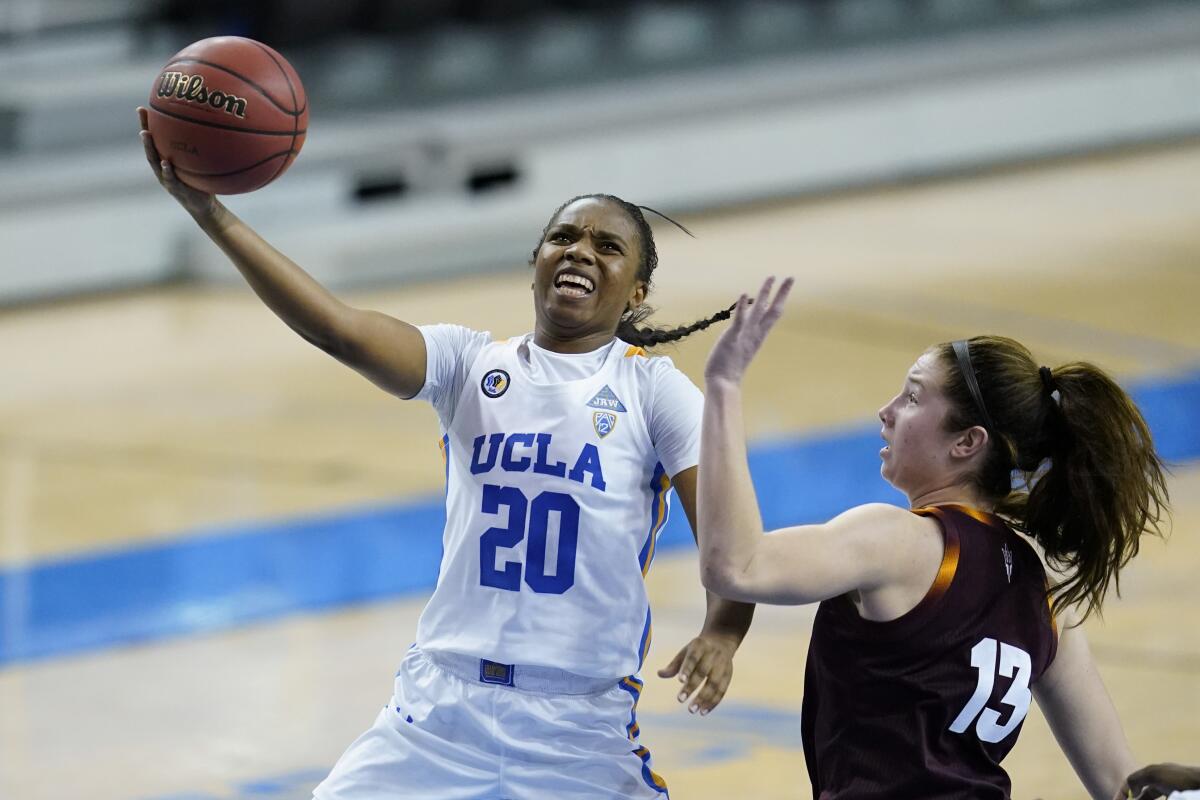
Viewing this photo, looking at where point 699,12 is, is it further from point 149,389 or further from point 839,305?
point 149,389

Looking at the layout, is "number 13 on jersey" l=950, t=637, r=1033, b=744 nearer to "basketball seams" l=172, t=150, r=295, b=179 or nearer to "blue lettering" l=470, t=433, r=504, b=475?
"blue lettering" l=470, t=433, r=504, b=475

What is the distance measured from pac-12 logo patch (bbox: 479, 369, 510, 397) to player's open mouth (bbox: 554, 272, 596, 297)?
0.18 m

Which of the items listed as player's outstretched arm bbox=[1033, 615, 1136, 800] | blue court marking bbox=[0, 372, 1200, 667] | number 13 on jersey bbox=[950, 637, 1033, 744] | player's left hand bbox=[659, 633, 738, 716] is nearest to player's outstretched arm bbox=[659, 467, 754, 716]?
player's left hand bbox=[659, 633, 738, 716]

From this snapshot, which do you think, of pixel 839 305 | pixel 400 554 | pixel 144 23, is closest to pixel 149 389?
pixel 400 554

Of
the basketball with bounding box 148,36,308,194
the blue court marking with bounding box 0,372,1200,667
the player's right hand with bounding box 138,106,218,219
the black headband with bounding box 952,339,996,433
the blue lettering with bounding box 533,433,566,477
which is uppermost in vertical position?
the basketball with bounding box 148,36,308,194

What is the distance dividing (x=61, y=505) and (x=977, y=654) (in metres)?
5.58

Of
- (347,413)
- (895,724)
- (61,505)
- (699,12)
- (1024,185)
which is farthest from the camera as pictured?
(699,12)

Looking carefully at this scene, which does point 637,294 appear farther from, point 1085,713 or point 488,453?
point 1085,713

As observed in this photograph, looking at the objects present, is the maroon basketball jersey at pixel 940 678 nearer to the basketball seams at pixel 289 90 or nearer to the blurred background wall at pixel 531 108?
the basketball seams at pixel 289 90

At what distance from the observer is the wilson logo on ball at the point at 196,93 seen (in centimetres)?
334

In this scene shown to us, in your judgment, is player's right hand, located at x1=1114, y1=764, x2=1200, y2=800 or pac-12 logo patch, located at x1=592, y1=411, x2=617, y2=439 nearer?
player's right hand, located at x1=1114, y1=764, x2=1200, y2=800

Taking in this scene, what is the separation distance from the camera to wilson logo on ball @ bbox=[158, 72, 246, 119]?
334 cm

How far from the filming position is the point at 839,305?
11203mm

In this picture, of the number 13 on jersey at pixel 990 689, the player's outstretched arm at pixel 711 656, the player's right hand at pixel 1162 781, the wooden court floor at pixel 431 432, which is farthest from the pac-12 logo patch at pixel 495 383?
the wooden court floor at pixel 431 432
